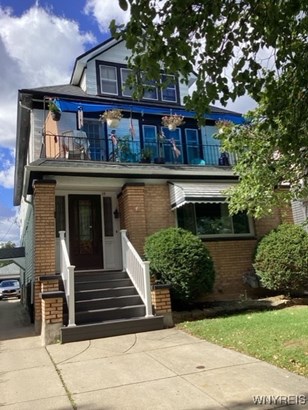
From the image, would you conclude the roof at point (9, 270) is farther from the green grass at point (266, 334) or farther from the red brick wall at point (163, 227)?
the green grass at point (266, 334)

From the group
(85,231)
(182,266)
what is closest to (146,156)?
(85,231)

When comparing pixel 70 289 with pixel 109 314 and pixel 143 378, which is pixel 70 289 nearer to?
pixel 109 314

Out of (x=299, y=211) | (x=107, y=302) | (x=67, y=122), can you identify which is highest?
(x=67, y=122)

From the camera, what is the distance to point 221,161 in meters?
14.3

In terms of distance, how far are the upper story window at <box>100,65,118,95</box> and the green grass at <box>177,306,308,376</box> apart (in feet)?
34.5

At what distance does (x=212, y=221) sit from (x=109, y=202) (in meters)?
3.36

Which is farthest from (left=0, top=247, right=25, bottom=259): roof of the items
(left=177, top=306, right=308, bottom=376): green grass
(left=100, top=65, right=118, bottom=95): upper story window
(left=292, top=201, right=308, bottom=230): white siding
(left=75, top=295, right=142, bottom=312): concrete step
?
(left=292, top=201, right=308, bottom=230): white siding

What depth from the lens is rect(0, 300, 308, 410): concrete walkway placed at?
4.15 m

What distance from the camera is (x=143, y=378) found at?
5.04 metres

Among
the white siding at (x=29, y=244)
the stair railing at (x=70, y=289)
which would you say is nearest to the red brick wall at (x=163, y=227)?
the stair railing at (x=70, y=289)

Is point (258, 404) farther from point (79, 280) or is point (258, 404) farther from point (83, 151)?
point (83, 151)

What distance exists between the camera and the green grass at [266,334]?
5447 millimetres

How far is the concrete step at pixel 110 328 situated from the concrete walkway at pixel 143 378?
33cm

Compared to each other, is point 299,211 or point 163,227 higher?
point 299,211
